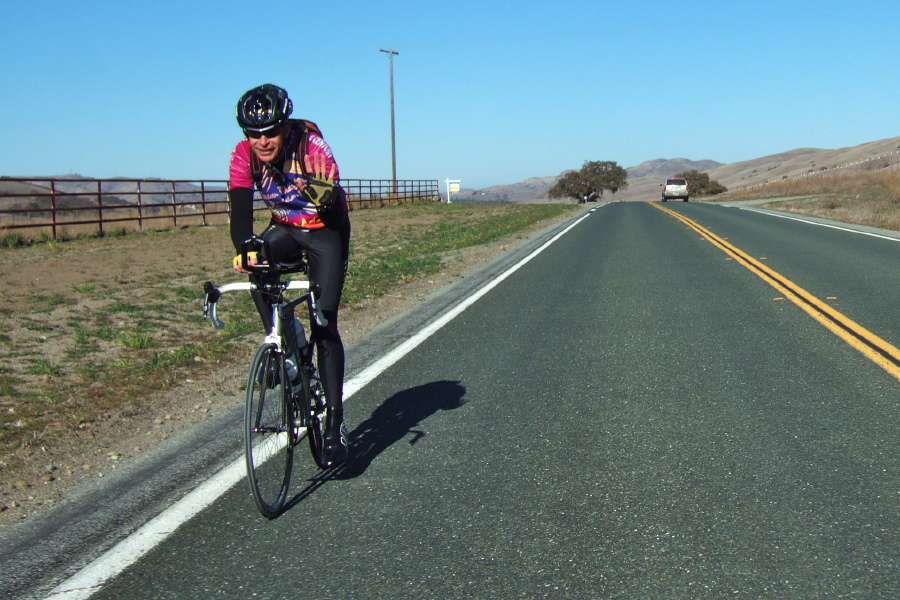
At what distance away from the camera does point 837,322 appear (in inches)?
351

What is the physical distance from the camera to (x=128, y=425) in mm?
5887

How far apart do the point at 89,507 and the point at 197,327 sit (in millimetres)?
5754

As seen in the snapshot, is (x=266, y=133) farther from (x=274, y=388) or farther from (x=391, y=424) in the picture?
Answer: (x=391, y=424)

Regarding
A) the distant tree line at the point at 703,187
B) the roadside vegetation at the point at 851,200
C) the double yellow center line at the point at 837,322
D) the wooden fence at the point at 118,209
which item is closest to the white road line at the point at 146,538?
the double yellow center line at the point at 837,322

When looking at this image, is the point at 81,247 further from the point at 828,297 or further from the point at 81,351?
the point at 828,297

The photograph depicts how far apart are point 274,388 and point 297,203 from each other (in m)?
0.92

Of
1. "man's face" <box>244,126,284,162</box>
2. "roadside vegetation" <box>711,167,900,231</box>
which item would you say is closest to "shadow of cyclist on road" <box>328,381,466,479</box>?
"man's face" <box>244,126,284,162</box>

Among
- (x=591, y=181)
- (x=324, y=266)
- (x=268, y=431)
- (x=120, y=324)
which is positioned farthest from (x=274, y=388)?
(x=591, y=181)

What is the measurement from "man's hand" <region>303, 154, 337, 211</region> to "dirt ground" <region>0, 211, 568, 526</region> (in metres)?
2.05

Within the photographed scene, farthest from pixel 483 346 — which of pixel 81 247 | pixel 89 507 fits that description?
pixel 81 247

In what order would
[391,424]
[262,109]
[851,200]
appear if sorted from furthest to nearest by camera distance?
[851,200]
[391,424]
[262,109]

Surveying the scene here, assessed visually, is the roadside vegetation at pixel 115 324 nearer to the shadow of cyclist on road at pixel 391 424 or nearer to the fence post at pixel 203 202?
the shadow of cyclist on road at pixel 391 424

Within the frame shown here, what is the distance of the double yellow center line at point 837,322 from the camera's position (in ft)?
23.6

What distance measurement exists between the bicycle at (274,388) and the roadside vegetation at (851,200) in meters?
22.0
